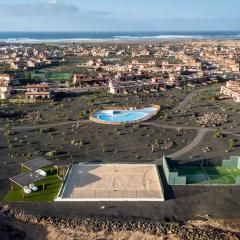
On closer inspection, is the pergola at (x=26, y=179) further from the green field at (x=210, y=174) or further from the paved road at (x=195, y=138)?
the paved road at (x=195, y=138)

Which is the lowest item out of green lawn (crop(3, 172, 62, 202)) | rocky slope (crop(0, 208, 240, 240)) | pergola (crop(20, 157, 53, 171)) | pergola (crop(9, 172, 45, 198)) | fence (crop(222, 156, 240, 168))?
rocky slope (crop(0, 208, 240, 240))

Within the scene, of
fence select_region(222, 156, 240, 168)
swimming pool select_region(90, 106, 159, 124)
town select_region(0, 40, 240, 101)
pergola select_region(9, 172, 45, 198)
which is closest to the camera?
pergola select_region(9, 172, 45, 198)

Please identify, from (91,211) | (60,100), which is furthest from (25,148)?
(60,100)

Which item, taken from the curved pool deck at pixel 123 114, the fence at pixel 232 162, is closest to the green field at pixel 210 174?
the fence at pixel 232 162

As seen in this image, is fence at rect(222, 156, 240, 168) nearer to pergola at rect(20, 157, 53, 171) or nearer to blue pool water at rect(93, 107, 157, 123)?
pergola at rect(20, 157, 53, 171)

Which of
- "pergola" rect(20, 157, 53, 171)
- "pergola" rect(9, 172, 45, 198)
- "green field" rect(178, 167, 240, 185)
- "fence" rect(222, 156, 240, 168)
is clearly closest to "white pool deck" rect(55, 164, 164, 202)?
"pergola" rect(9, 172, 45, 198)

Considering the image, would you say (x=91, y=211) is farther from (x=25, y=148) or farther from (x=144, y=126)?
(x=144, y=126)

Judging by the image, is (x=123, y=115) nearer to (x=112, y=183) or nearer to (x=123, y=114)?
(x=123, y=114)
